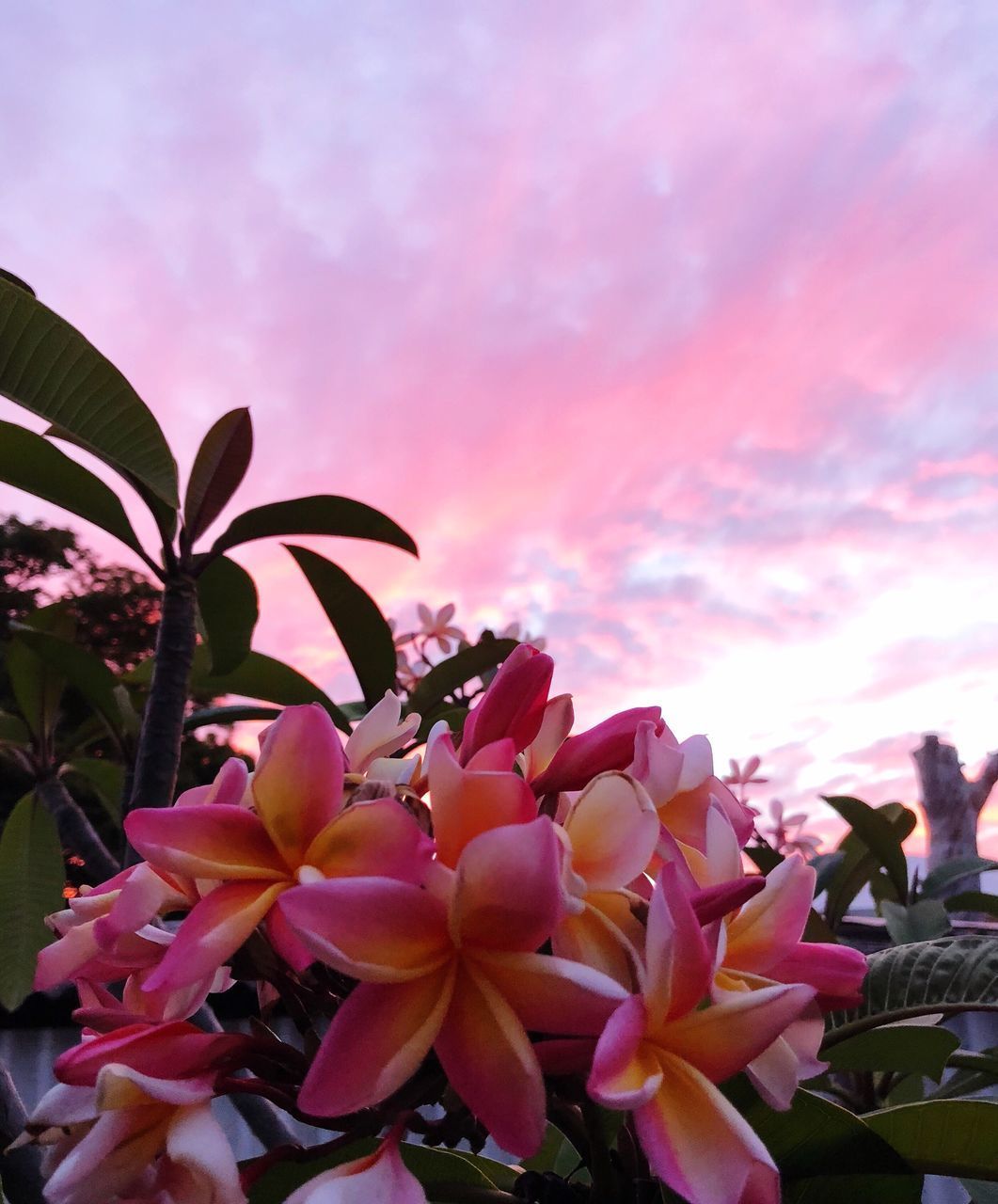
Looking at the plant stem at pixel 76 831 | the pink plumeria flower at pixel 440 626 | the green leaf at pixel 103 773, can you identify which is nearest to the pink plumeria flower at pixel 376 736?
the plant stem at pixel 76 831

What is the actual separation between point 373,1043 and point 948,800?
8.85 ft

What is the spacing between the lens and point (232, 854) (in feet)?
1.05

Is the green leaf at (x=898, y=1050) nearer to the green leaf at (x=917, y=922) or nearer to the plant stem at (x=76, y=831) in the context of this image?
the green leaf at (x=917, y=922)

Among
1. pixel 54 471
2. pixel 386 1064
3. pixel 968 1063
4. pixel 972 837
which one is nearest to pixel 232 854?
pixel 386 1064

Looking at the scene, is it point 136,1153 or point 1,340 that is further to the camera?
point 1,340

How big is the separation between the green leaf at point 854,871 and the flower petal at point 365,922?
1.27m

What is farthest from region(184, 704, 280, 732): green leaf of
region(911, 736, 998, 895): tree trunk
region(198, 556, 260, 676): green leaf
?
region(911, 736, 998, 895): tree trunk

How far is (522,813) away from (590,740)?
10cm

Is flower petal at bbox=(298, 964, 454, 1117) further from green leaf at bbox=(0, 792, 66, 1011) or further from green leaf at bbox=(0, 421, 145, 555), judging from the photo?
green leaf at bbox=(0, 792, 66, 1011)

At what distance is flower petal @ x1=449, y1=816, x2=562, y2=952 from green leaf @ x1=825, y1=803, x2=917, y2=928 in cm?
126

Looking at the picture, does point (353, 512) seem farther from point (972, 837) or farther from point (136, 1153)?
point (972, 837)

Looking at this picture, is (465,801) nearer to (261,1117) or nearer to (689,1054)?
(689,1054)

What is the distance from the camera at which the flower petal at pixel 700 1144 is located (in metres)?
0.27

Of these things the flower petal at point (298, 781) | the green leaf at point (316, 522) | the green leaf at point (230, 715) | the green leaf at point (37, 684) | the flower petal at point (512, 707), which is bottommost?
the flower petal at point (298, 781)
